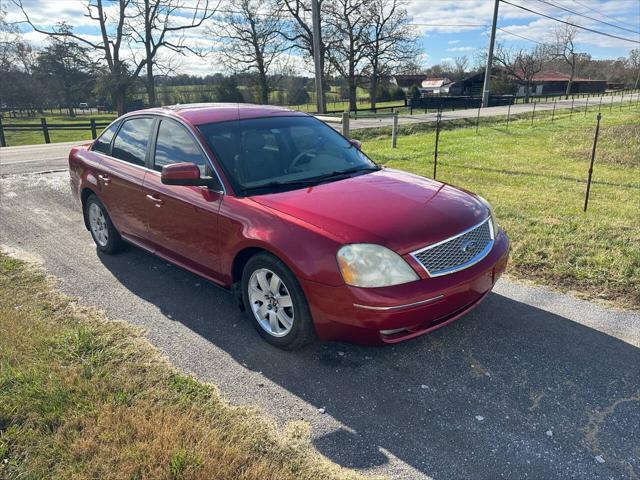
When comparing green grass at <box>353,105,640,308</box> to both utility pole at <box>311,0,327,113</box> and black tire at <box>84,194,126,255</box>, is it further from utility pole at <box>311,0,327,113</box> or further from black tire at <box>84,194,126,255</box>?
black tire at <box>84,194,126,255</box>

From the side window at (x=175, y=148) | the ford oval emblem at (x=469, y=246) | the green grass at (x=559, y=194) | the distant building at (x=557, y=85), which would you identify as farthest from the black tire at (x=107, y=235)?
the distant building at (x=557, y=85)

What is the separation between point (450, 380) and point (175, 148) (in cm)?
289

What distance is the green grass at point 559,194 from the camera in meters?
4.55

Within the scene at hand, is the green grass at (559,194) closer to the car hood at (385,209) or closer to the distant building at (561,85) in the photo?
the car hood at (385,209)

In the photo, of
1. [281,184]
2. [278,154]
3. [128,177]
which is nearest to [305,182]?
[281,184]

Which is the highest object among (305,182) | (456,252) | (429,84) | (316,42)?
(316,42)

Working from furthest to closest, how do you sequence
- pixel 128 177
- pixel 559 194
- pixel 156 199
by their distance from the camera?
pixel 559 194, pixel 128 177, pixel 156 199

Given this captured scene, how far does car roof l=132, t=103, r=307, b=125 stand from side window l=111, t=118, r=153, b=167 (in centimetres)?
17

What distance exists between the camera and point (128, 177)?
449cm

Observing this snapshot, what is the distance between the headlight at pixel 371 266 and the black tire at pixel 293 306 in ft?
1.29

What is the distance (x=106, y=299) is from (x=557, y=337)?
3732 millimetres

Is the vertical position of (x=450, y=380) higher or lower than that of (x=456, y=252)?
lower

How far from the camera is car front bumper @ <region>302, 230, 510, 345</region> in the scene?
2818 mm

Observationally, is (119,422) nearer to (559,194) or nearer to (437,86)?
(559,194)
